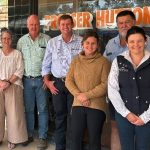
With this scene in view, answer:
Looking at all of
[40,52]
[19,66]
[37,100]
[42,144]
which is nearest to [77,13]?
[40,52]

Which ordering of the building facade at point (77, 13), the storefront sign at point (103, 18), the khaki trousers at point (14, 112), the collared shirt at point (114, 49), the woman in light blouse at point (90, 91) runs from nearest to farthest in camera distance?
the woman in light blouse at point (90, 91) → the collared shirt at point (114, 49) → the storefront sign at point (103, 18) → the building facade at point (77, 13) → the khaki trousers at point (14, 112)

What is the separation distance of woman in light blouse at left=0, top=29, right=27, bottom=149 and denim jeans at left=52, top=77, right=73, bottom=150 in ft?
2.04

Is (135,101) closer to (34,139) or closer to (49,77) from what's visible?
(49,77)

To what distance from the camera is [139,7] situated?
432cm

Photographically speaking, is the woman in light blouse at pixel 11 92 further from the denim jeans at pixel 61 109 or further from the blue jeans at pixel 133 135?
the blue jeans at pixel 133 135

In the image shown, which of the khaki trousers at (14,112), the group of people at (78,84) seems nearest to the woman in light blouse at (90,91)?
the group of people at (78,84)

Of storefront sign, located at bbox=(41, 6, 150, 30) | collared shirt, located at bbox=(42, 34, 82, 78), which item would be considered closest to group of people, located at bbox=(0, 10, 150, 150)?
collared shirt, located at bbox=(42, 34, 82, 78)

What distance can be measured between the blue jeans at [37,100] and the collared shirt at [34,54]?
4.9 inches

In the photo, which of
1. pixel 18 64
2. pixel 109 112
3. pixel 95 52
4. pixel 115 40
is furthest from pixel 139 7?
pixel 18 64

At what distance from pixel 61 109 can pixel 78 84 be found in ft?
2.07

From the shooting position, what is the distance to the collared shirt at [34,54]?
4648mm

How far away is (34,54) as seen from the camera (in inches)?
183

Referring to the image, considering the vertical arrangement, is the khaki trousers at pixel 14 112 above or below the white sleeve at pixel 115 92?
below

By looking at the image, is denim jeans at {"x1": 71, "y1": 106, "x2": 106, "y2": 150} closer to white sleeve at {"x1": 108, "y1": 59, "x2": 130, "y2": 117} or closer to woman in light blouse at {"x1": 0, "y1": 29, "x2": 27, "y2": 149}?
white sleeve at {"x1": 108, "y1": 59, "x2": 130, "y2": 117}
